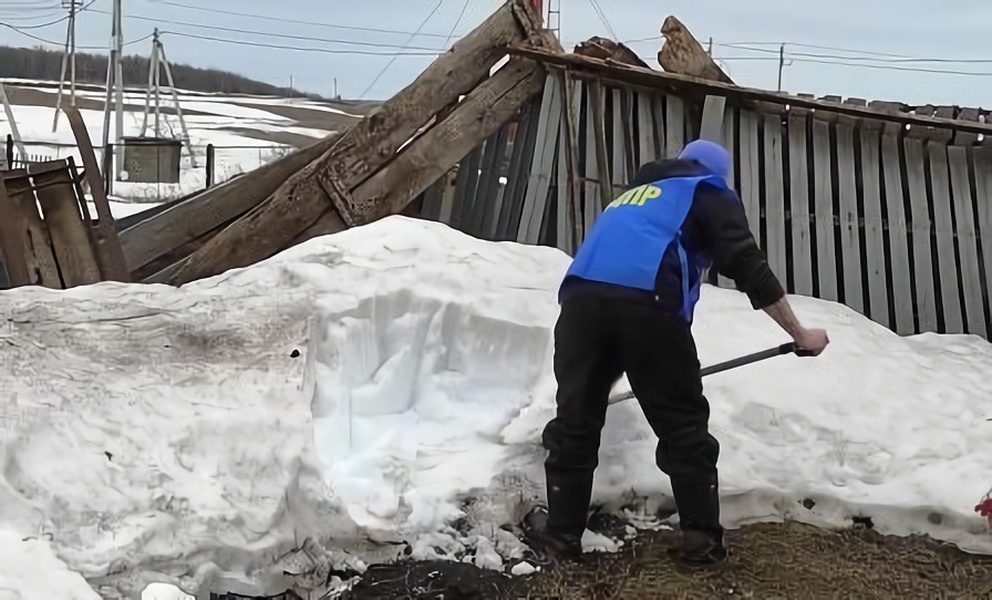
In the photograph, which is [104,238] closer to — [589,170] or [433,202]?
[433,202]

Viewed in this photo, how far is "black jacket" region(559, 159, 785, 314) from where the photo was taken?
12.3 ft

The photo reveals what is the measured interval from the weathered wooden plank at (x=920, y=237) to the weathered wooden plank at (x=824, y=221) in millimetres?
487

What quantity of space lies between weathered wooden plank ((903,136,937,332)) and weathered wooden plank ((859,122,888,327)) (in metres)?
0.18

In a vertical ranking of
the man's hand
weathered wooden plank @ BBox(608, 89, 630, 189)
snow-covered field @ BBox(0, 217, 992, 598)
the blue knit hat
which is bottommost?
snow-covered field @ BBox(0, 217, 992, 598)

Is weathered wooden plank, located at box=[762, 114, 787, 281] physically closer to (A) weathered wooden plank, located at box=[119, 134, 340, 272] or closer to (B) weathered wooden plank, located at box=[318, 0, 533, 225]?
(B) weathered wooden plank, located at box=[318, 0, 533, 225]

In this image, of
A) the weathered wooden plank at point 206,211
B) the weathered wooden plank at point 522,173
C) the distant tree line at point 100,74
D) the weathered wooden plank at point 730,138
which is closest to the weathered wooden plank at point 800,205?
the weathered wooden plank at point 730,138

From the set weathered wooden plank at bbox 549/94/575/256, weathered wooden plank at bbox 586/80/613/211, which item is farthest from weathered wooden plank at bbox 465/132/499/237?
weathered wooden plank at bbox 586/80/613/211

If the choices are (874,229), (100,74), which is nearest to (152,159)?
(874,229)

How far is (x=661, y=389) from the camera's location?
379 cm

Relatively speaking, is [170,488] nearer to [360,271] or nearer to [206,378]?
[206,378]

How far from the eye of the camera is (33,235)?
6285mm

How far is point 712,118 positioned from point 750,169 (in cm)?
40

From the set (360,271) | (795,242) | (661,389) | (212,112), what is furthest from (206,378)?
(212,112)

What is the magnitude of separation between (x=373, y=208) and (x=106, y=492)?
11.7 feet
